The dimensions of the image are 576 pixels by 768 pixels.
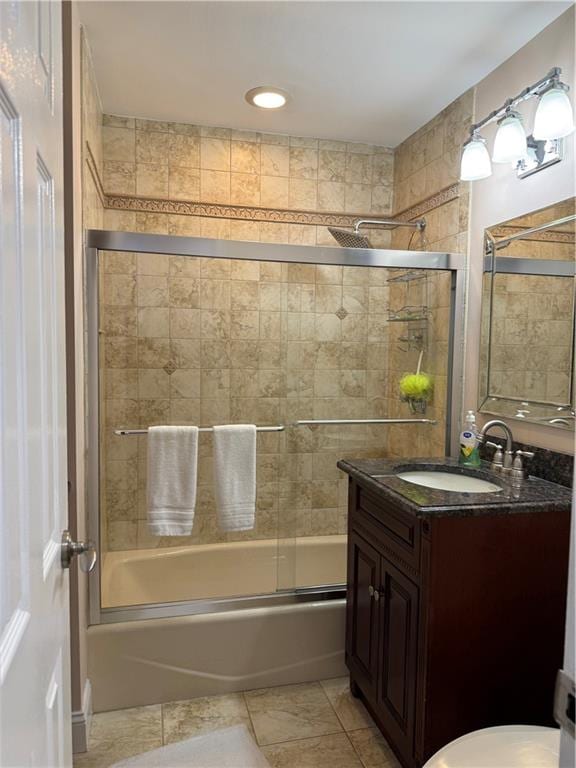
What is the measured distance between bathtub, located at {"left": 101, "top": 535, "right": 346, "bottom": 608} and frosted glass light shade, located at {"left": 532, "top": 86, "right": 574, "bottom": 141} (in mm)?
1811

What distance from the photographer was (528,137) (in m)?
1.93

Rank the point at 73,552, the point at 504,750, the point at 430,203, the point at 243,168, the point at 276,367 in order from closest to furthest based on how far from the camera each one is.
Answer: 1. the point at 73,552
2. the point at 504,750
3. the point at 276,367
4. the point at 430,203
5. the point at 243,168

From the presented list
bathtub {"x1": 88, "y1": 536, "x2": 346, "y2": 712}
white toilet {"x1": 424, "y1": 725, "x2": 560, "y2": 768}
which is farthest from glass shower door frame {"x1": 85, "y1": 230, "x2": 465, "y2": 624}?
white toilet {"x1": 424, "y1": 725, "x2": 560, "y2": 768}

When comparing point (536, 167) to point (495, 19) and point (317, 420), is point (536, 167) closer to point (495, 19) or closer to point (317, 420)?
point (495, 19)

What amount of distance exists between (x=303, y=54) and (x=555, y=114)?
3.23 feet

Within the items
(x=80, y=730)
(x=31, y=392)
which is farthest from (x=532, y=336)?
(x=80, y=730)

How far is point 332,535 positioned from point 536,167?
1.75 meters

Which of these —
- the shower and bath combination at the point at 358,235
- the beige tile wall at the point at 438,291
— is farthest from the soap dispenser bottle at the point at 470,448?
the shower and bath combination at the point at 358,235

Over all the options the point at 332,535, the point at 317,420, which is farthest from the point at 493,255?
the point at 332,535

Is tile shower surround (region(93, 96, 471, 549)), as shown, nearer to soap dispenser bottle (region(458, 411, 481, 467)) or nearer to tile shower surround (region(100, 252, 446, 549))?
tile shower surround (region(100, 252, 446, 549))

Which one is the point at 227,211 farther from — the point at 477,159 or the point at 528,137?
the point at 528,137

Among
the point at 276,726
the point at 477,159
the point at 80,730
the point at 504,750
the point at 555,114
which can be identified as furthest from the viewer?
the point at 477,159

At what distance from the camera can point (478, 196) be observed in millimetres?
2273

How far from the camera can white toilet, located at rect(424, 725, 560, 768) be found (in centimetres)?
109
